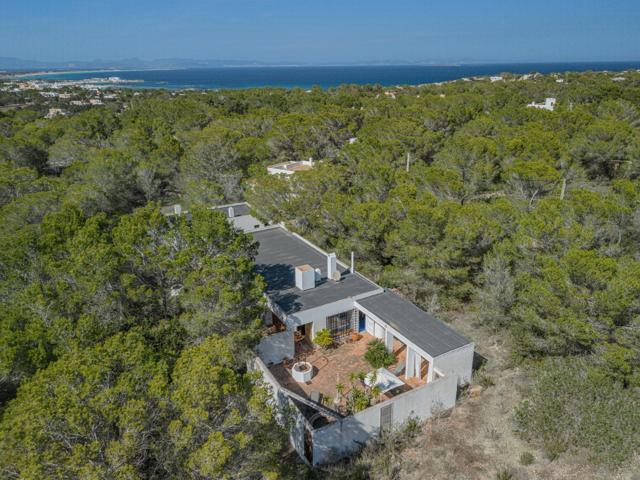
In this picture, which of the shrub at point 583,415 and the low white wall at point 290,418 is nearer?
the shrub at point 583,415

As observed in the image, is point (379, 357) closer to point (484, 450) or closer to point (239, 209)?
point (484, 450)

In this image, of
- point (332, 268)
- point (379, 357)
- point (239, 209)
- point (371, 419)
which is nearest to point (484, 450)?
point (371, 419)

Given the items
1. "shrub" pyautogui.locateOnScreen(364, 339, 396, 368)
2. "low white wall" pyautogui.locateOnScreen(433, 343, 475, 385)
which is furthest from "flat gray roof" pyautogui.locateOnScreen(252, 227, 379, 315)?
"low white wall" pyautogui.locateOnScreen(433, 343, 475, 385)

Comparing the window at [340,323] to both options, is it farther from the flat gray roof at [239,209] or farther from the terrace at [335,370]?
the flat gray roof at [239,209]

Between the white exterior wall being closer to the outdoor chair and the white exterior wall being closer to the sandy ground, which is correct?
the outdoor chair


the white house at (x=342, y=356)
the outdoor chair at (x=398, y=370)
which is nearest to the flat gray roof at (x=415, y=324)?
the white house at (x=342, y=356)

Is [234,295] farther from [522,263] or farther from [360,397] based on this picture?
[522,263]

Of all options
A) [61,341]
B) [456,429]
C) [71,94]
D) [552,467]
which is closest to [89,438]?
[61,341]

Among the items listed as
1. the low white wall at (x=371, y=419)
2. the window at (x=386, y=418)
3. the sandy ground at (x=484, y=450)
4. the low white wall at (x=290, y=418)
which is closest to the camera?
the sandy ground at (x=484, y=450)
